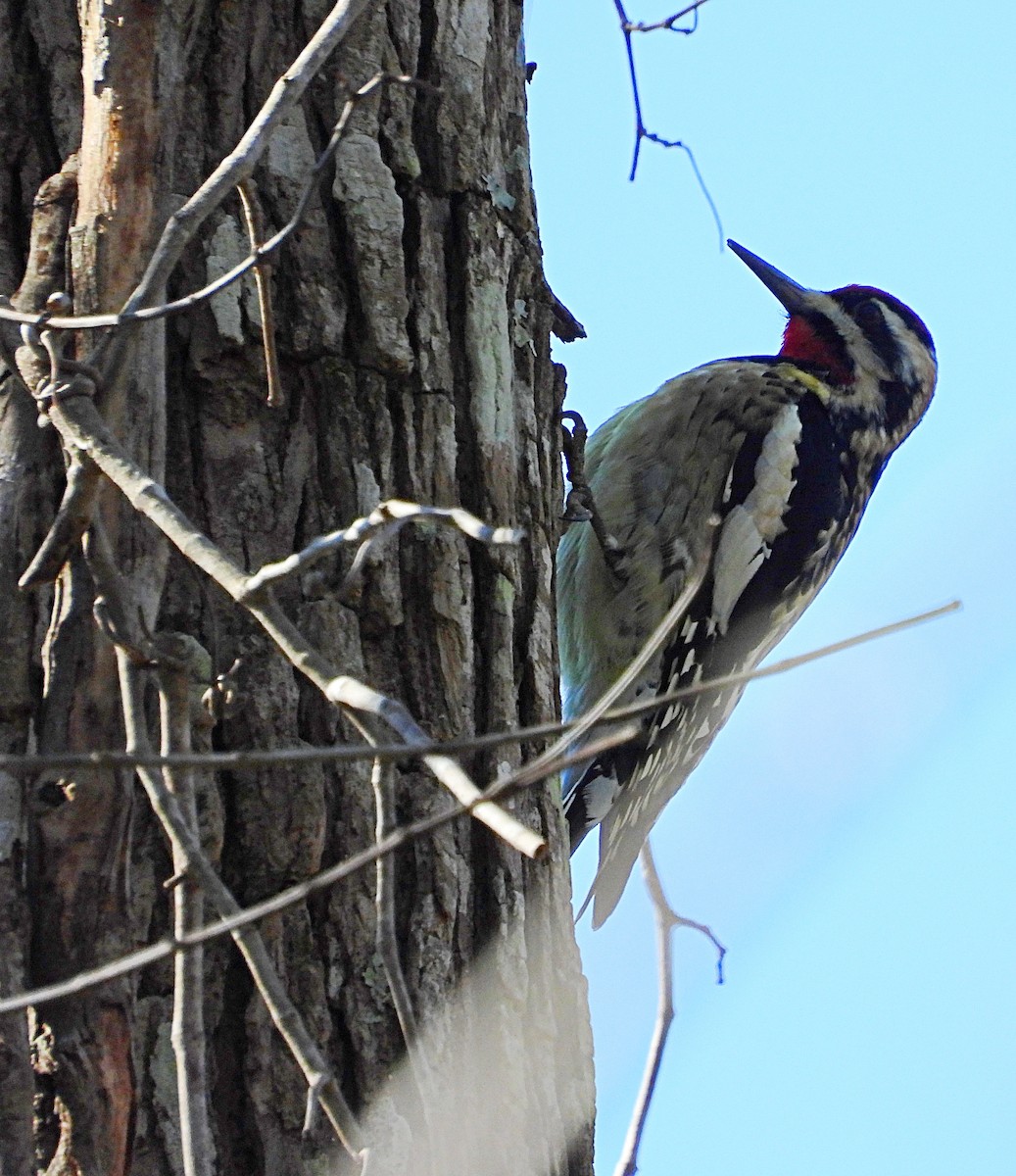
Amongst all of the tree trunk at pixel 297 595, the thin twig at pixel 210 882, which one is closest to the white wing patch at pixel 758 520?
the tree trunk at pixel 297 595

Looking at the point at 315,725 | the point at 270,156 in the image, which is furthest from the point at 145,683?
the point at 270,156

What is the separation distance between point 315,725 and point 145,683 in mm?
226

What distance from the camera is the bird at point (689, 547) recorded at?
3.43 m

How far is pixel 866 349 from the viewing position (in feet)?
13.2

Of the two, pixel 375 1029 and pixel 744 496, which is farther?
pixel 744 496

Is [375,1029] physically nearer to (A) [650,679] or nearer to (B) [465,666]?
(B) [465,666]

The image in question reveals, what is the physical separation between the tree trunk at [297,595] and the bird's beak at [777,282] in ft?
7.10

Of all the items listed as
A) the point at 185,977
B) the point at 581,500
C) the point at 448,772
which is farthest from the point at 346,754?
the point at 581,500

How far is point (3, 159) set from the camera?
1740 mm

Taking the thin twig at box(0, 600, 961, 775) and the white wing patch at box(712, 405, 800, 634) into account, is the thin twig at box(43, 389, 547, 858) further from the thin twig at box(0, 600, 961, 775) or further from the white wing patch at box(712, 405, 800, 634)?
the white wing patch at box(712, 405, 800, 634)

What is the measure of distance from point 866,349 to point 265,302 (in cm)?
280

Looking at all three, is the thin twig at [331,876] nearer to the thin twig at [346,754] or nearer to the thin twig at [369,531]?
the thin twig at [346,754]

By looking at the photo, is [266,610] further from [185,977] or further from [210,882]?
[185,977]

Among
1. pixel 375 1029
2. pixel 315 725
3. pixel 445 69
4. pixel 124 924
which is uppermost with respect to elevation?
pixel 445 69
